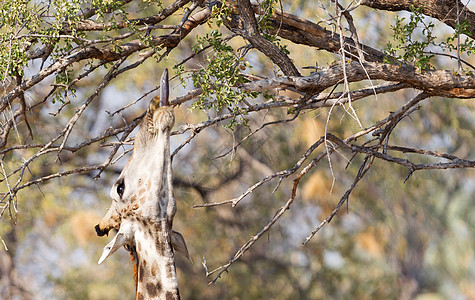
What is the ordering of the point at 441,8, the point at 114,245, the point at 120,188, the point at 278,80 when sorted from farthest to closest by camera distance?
the point at 441,8, the point at 278,80, the point at 120,188, the point at 114,245

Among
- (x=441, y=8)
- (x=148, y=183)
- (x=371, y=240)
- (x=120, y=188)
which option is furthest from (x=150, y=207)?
(x=371, y=240)

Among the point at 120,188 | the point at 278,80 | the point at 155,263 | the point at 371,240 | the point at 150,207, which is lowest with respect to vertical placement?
the point at 155,263

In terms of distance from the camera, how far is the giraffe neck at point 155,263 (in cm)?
334

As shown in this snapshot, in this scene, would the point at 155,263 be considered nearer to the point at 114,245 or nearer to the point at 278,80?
the point at 114,245

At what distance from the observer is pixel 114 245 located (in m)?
3.27

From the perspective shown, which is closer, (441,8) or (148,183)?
(148,183)

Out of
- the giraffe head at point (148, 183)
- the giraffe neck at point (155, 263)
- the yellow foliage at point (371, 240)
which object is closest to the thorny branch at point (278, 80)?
the giraffe head at point (148, 183)

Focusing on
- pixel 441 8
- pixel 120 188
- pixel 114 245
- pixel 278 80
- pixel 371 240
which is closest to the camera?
pixel 114 245

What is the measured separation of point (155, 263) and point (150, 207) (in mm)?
280

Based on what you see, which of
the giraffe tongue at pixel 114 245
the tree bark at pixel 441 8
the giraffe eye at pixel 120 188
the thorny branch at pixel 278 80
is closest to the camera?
the giraffe tongue at pixel 114 245

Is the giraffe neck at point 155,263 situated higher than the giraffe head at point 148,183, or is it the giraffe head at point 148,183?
the giraffe head at point 148,183

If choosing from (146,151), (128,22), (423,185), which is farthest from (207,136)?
(146,151)

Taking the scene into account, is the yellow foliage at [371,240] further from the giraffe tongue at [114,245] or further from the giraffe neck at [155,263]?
the giraffe tongue at [114,245]

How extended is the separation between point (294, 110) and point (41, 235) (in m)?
9.68
